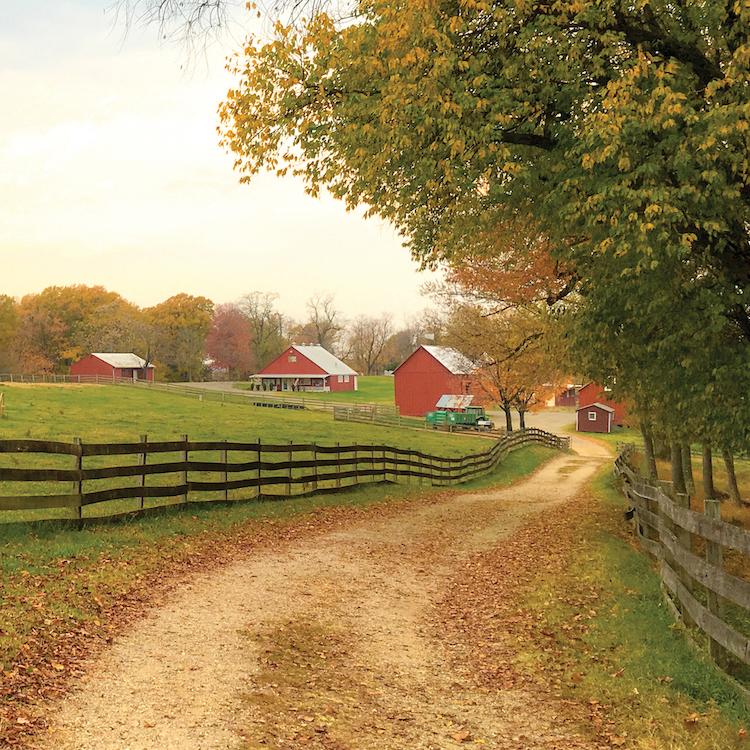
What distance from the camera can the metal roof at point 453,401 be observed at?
63.8 m

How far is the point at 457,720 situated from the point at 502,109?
756cm

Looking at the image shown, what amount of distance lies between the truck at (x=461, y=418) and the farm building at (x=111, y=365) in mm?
42061

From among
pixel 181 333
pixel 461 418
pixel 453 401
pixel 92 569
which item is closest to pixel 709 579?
pixel 92 569

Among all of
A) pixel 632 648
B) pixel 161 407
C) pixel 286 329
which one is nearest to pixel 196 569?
pixel 632 648

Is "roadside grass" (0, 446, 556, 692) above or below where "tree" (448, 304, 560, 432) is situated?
below

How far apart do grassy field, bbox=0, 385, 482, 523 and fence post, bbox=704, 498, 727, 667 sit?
8.95m

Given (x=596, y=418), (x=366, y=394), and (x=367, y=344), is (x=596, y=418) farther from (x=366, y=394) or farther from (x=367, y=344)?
(x=367, y=344)

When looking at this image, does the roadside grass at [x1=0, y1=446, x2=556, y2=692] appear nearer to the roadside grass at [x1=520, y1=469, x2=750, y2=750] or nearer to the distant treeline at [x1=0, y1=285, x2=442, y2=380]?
the roadside grass at [x1=520, y1=469, x2=750, y2=750]

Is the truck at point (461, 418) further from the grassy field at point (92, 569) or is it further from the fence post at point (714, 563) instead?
the fence post at point (714, 563)

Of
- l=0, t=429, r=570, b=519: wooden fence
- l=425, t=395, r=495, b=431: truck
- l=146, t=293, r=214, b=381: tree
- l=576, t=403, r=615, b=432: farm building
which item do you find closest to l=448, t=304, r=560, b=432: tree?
l=0, t=429, r=570, b=519: wooden fence

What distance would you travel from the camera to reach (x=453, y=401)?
66188mm

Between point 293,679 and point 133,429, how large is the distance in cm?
2560

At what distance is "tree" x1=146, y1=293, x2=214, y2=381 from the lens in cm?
10162

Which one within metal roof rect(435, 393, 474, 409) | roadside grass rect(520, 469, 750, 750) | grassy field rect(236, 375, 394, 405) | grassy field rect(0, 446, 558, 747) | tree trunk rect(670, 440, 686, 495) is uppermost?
grassy field rect(236, 375, 394, 405)
